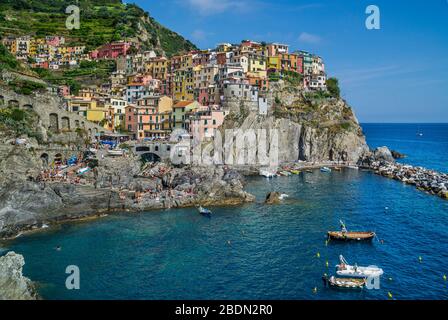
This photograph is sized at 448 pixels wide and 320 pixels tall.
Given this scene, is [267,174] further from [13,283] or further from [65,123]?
[13,283]

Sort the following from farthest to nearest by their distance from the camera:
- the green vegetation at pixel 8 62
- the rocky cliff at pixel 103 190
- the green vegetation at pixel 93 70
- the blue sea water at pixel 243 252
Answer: the green vegetation at pixel 93 70
the green vegetation at pixel 8 62
the rocky cliff at pixel 103 190
the blue sea water at pixel 243 252

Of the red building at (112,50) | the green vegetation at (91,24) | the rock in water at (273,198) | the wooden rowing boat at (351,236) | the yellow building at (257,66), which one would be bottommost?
the wooden rowing boat at (351,236)

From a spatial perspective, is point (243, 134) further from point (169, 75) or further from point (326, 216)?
point (326, 216)

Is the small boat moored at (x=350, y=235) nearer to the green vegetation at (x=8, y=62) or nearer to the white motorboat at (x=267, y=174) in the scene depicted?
the white motorboat at (x=267, y=174)

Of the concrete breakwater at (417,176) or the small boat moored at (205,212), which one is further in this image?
the concrete breakwater at (417,176)

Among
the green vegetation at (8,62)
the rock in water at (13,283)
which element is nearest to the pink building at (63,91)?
the green vegetation at (8,62)

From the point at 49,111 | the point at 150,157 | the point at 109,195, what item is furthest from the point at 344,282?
the point at 49,111
